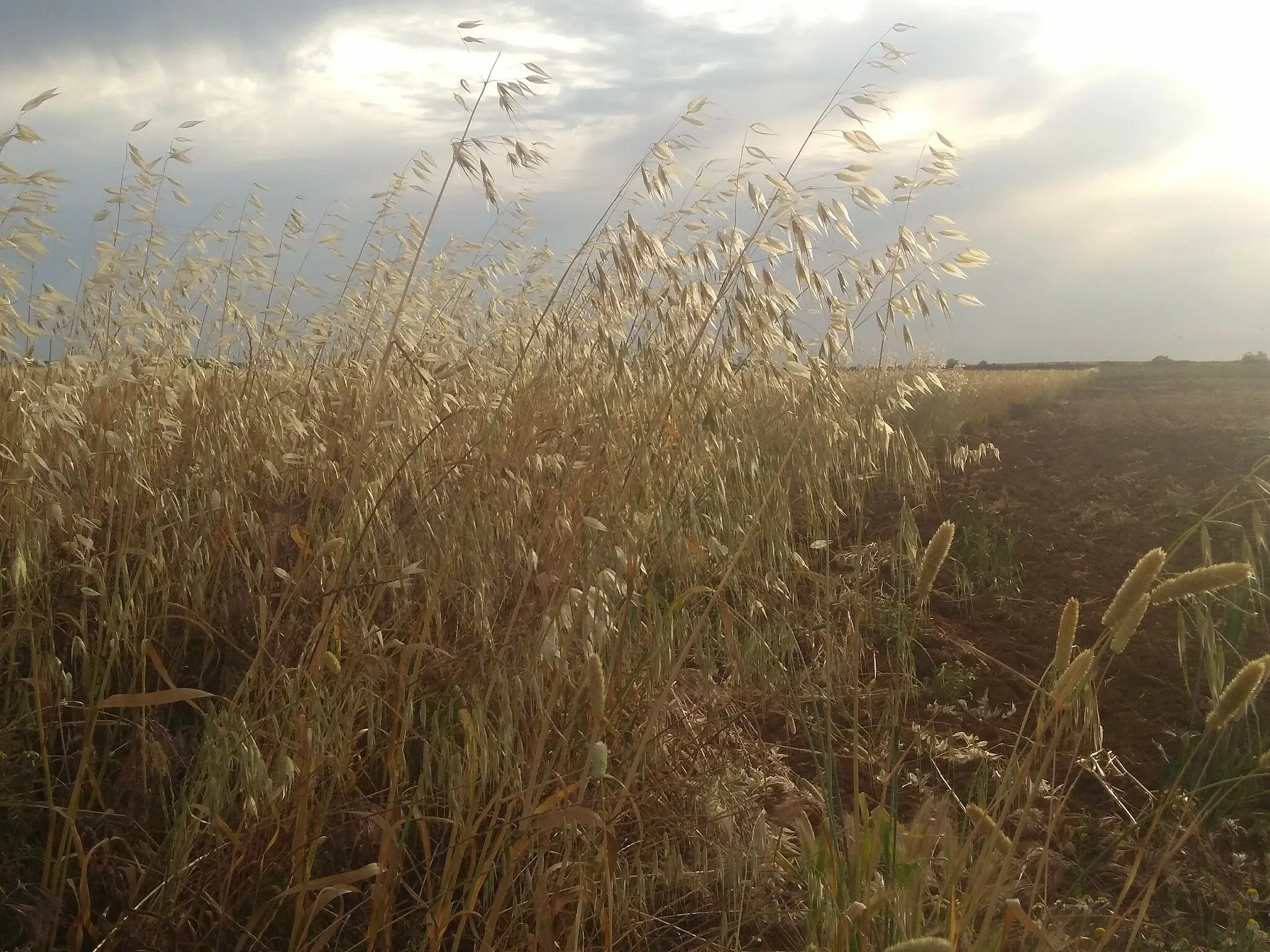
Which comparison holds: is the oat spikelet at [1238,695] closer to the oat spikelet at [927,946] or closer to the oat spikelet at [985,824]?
the oat spikelet at [985,824]

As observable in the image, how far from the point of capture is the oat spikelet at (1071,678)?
3.57 ft

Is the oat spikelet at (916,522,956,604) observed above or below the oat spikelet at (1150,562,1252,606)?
below

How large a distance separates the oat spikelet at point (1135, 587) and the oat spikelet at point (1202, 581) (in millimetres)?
16

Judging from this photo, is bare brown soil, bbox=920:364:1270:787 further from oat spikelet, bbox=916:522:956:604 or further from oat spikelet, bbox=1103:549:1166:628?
oat spikelet, bbox=1103:549:1166:628

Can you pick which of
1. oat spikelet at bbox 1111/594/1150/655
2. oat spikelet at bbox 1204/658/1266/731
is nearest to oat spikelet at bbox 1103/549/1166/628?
oat spikelet at bbox 1111/594/1150/655

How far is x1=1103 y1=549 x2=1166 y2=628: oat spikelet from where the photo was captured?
44.0 inches

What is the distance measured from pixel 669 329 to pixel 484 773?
6.82ft

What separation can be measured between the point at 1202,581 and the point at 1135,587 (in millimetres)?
70

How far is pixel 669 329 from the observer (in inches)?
127

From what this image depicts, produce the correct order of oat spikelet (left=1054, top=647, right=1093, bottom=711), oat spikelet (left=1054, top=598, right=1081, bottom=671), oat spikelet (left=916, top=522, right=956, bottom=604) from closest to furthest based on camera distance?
oat spikelet (left=1054, top=647, right=1093, bottom=711)
oat spikelet (left=1054, top=598, right=1081, bottom=671)
oat spikelet (left=916, top=522, right=956, bottom=604)

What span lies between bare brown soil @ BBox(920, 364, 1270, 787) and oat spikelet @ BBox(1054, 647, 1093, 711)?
1.47 ft

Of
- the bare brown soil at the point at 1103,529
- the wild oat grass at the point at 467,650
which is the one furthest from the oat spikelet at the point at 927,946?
the bare brown soil at the point at 1103,529

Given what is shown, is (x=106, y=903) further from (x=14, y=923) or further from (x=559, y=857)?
(x=559, y=857)

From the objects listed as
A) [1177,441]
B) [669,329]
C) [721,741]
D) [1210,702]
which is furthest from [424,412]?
[1177,441]
